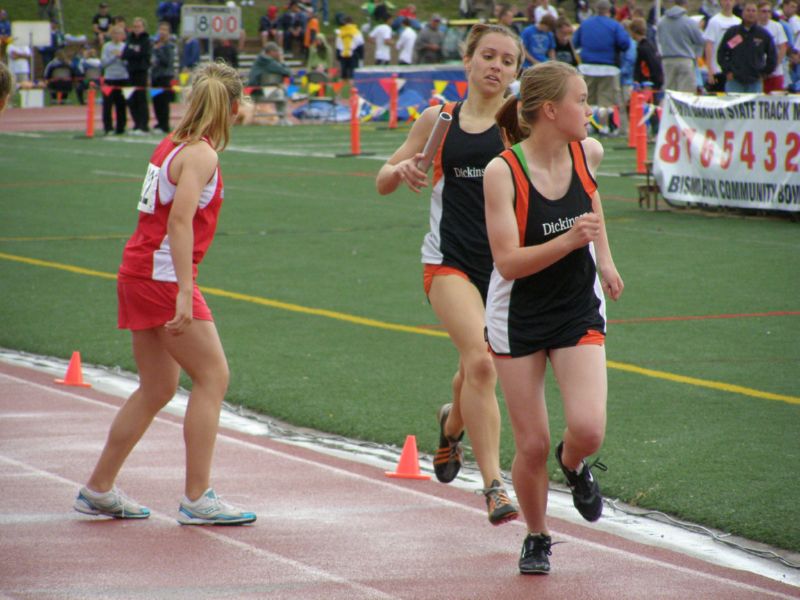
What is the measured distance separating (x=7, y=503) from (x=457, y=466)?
2.06 m

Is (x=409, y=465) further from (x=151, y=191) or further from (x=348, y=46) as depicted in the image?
(x=348, y=46)

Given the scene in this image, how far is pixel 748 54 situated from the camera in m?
23.0

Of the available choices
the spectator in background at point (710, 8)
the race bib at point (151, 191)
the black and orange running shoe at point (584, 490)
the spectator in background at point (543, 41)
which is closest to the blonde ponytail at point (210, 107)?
the race bib at point (151, 191)

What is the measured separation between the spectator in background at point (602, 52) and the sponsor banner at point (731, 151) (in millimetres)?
9092

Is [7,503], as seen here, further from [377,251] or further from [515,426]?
[377,251]

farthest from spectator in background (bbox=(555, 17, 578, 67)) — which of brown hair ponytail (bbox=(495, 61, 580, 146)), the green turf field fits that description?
brown hair ponytail (bbox=(495, 61, 580, 146))

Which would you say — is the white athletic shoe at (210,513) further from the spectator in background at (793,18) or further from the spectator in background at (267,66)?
the spectator in background at (267,66)

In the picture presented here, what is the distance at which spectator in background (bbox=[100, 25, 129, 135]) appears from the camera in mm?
32219

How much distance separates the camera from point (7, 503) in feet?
21.0

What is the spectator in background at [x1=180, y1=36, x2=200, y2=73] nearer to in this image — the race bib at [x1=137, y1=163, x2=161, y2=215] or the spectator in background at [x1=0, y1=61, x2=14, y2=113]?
the race bib at [x1=137, y1=163, x2=161, y2=215]

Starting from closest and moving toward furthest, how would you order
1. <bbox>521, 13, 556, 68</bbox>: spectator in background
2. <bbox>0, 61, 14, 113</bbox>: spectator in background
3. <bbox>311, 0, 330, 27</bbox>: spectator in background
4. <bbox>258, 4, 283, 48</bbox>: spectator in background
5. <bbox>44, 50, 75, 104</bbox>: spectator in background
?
<bbox>0, 61, 14, 113</bbox>: spectator in background → <bbox>521, 13, 556, 68</bbox>: spectator in background → <bbox>44, 50, 75, 104</bbox>: spectator in background → <bbox>258, 4, 283, 48</bbox>: spectator in background → <bbox>311, 0, 330, 27</bbox>: spectator in background

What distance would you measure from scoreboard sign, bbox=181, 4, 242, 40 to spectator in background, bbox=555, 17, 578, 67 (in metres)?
12.9

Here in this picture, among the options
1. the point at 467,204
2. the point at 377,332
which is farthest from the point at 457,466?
the point at 377,332

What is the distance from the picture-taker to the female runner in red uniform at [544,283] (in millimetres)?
5176
